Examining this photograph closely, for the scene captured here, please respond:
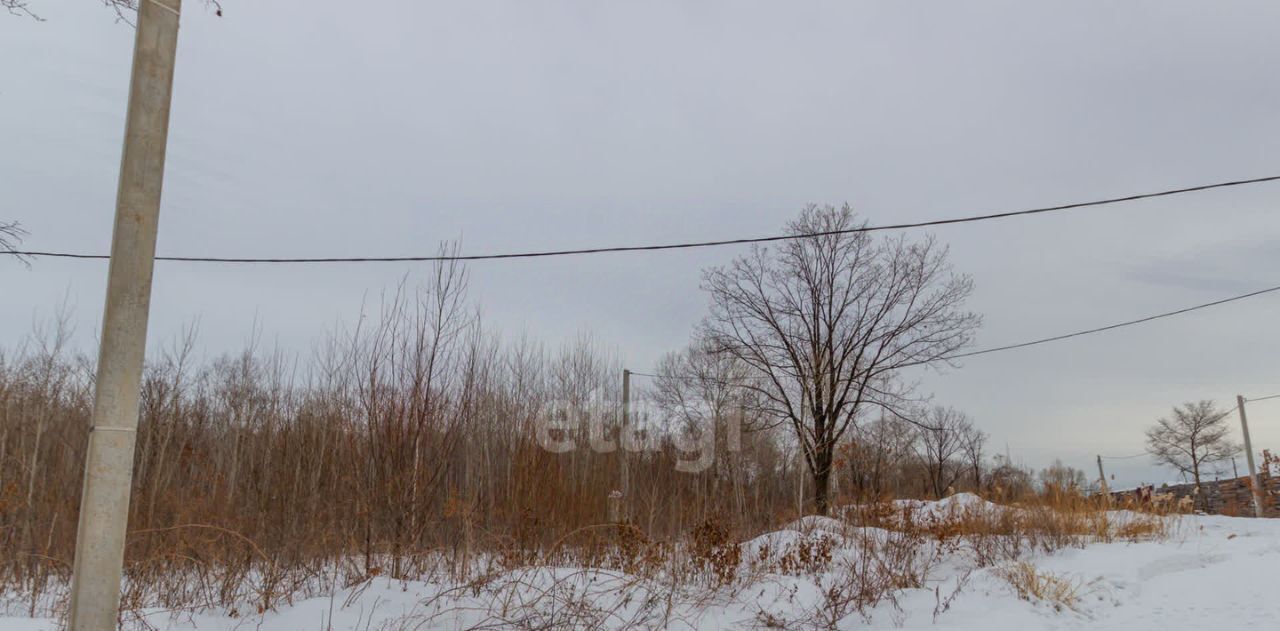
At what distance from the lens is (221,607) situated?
5637 millimetres

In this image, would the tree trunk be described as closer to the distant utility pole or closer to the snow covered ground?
the distant utility pole

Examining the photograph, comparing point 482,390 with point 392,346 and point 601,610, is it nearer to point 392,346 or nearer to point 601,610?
point 392,346

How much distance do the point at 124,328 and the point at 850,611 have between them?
634cm

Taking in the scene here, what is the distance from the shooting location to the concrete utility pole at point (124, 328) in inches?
101

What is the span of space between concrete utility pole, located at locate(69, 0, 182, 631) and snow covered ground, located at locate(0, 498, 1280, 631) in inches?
94.4

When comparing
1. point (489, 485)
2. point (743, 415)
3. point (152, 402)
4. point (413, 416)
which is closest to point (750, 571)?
point (489, 485)

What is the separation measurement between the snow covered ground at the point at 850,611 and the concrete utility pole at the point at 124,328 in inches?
94.4

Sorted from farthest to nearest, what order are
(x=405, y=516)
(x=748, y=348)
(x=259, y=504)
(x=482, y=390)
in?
(x=748, y=348) < (x=482, y=390) < (x=259, y=504) < (x=405, y=516)

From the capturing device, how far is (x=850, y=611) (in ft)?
23.3

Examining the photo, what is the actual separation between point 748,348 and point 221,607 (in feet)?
51.7

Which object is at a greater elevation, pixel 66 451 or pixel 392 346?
pixel 392 346

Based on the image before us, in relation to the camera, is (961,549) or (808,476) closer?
(961,549)
